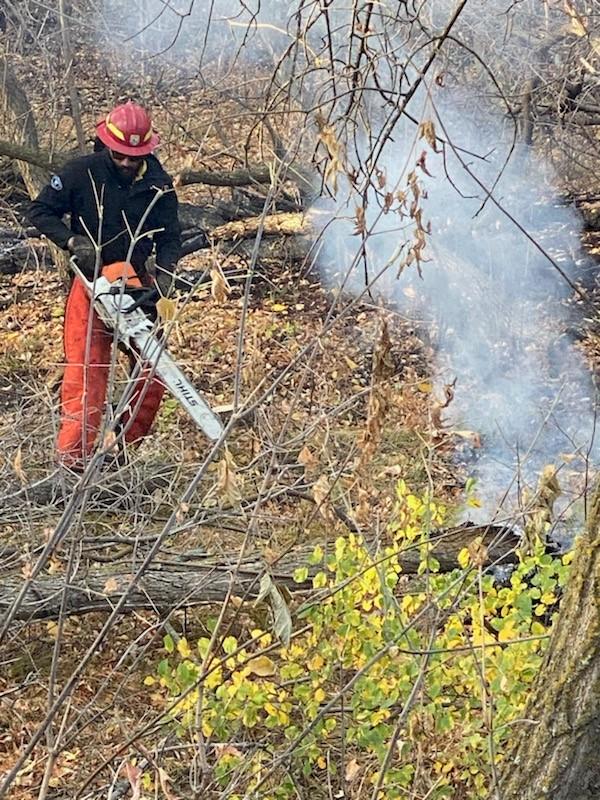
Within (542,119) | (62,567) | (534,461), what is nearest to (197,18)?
(542,119)

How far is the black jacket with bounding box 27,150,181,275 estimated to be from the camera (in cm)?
550

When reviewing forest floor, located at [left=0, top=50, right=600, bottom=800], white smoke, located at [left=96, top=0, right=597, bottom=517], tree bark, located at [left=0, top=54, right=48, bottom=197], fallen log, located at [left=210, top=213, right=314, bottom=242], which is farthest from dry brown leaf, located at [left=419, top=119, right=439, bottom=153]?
fallen log, located at [left=210, top=213, right=314, bottom=242]

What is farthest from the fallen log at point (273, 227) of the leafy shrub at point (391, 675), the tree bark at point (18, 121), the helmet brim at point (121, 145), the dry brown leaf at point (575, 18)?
the leafy shrub at point (391, 675)

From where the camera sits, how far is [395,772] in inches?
112

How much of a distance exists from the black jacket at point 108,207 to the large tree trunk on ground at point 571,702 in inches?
155

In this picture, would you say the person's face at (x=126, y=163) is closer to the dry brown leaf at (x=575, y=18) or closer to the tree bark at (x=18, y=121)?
the dry brown leaf at (x=575, y=18)

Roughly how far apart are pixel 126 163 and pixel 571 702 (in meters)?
4.47

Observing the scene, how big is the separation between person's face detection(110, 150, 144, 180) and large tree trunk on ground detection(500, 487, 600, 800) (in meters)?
4.25

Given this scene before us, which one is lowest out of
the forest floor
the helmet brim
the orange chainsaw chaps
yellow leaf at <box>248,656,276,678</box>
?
the forest floor

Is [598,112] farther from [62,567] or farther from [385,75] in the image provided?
[62,567]

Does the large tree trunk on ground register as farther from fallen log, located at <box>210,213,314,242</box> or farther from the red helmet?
fallen log, located at <box>210,213,314,242</box>

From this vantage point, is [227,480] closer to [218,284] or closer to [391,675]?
[218,284]

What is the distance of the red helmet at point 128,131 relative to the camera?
5.39 metres

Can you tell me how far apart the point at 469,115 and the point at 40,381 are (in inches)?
177
